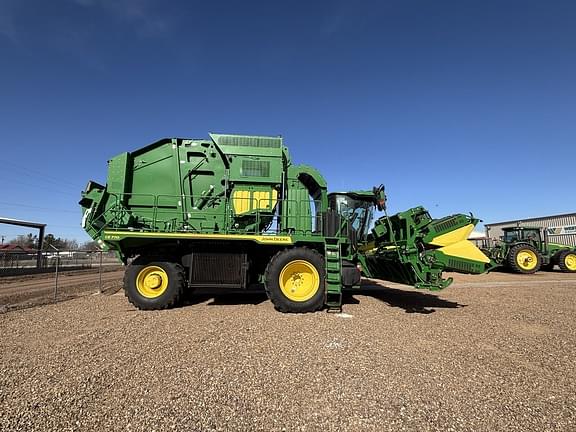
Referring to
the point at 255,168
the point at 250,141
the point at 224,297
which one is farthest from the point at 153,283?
the point at 250,141

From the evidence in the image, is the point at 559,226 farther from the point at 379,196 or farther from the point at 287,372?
the point at 287,372

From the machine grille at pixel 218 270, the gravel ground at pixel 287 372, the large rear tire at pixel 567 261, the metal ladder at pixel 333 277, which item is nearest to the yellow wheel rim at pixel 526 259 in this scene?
the large rear tire at pixel 567 261

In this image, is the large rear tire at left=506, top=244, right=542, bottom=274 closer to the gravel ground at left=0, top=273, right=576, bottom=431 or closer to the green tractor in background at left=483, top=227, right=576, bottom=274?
the green tractor in background at left=483, top=227, right=576, bottom=274

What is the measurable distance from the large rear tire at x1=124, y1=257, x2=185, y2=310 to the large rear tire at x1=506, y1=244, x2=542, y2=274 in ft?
62.3

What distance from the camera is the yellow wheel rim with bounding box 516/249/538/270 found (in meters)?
18.7

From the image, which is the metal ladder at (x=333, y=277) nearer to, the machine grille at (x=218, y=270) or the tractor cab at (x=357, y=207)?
the tractor cab at (x=357, y=207)

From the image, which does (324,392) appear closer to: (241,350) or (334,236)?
(241,350)

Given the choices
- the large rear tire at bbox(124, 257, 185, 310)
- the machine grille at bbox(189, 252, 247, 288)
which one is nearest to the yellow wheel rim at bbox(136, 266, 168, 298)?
the large rear tire at bbox(124, 257, 185, 310)

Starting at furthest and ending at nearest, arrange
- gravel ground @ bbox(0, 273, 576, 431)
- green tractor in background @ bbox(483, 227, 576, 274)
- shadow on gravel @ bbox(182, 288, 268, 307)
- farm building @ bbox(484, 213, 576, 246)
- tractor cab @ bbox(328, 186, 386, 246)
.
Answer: farm building @ bbox(484, 213, 576, 246), green tractor in background @ bbox(483, 227, 576, 274), tractor cab @ bbox(328, 186, 386, 246), shadow on gravel @ bbox(182, 288, 268, 307), gravel ground @ bbox(0, 273, 576, 431)

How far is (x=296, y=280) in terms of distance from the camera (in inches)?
331

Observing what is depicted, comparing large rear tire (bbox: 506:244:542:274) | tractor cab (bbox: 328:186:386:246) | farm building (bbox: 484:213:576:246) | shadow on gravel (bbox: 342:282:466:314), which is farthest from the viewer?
farm building (bbox: 484:213:576:246)

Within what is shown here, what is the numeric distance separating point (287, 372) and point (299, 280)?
14.1 ft

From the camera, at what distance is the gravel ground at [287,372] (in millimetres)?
3070

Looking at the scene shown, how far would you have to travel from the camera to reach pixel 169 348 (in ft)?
16.5
